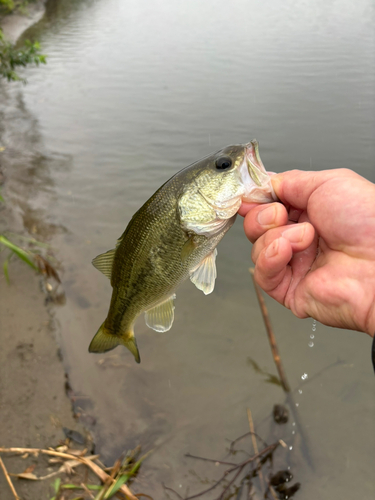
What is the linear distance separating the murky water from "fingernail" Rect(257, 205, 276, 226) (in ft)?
8.18

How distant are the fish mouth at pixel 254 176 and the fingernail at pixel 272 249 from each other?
33cm

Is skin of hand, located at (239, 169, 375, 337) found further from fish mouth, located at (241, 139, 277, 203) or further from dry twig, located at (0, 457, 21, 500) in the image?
dry twig, located at (0, 457, 21, 500)

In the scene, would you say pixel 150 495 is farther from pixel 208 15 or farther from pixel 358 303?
pixel 208 15

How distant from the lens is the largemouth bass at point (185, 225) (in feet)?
6.90

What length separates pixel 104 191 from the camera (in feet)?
24.9

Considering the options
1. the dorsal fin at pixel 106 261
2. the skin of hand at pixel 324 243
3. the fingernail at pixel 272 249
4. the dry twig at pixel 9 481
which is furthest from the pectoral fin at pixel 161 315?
the dry twig at pixel 9 481

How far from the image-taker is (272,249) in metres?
1.97

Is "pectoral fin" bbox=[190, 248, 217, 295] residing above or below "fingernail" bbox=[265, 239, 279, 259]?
below

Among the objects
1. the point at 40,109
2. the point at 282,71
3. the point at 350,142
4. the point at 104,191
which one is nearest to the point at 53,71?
the point at 40,109

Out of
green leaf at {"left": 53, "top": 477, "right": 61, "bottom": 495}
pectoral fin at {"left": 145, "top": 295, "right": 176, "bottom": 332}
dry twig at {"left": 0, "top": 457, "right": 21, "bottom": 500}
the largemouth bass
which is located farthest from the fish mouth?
dry twig at {"left": 0, "top": 457, "right": 21, "bottom": 500}

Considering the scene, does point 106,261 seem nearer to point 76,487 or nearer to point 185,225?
point 185,225

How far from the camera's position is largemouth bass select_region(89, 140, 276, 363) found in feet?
6.90

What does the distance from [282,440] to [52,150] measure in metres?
8.57

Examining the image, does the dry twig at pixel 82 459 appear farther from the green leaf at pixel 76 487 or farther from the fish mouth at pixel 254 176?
the fish mouth at pixel 254 176
